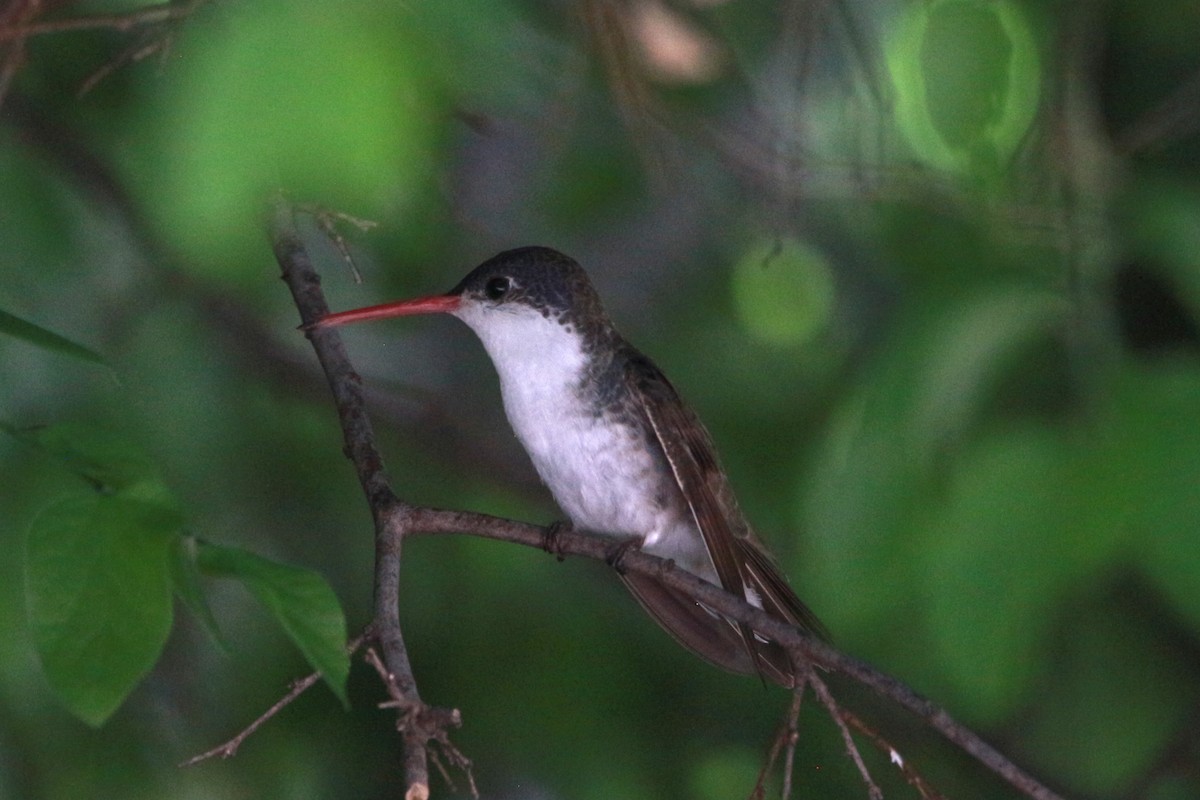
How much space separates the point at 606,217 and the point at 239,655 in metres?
1.62

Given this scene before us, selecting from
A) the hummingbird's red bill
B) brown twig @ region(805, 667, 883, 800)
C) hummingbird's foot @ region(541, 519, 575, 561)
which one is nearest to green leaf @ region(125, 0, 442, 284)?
brown twig @ region(805, 667, 883, 800)

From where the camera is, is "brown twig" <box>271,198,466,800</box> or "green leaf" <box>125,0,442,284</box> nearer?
"green leaf" <box>125,0,442,284</box>

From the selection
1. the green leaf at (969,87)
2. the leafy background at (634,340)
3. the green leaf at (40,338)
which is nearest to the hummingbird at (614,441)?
the leafy background at (634,340)

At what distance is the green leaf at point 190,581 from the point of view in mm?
1452

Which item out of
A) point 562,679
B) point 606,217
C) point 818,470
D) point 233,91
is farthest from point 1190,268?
point 606,217

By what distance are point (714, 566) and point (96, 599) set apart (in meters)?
1.80

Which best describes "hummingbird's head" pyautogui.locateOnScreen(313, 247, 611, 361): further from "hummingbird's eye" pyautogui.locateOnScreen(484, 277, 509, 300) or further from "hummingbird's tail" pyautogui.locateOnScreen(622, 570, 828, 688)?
"hummingbird's tail" pyautogui.locateOnScreen(622, 570, 828, 688)

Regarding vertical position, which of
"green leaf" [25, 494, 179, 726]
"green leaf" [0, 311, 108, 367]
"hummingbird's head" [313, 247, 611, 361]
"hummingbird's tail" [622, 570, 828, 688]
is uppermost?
"green leaf" [0, 311, 108, 367]

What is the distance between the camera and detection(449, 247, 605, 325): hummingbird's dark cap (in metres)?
3.45

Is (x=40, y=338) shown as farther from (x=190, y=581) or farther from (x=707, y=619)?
(x=707, y=619)

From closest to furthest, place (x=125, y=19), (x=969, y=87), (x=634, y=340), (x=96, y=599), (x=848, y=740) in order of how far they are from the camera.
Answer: (x=96, y=599), (x=125, y=19), (x=969, y=87), (x=848, y=740), (x=634, y=340)

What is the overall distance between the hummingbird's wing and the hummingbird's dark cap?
26cm

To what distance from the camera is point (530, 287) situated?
3.47 metres

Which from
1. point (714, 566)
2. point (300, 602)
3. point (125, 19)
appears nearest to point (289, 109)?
point (300, 602)
